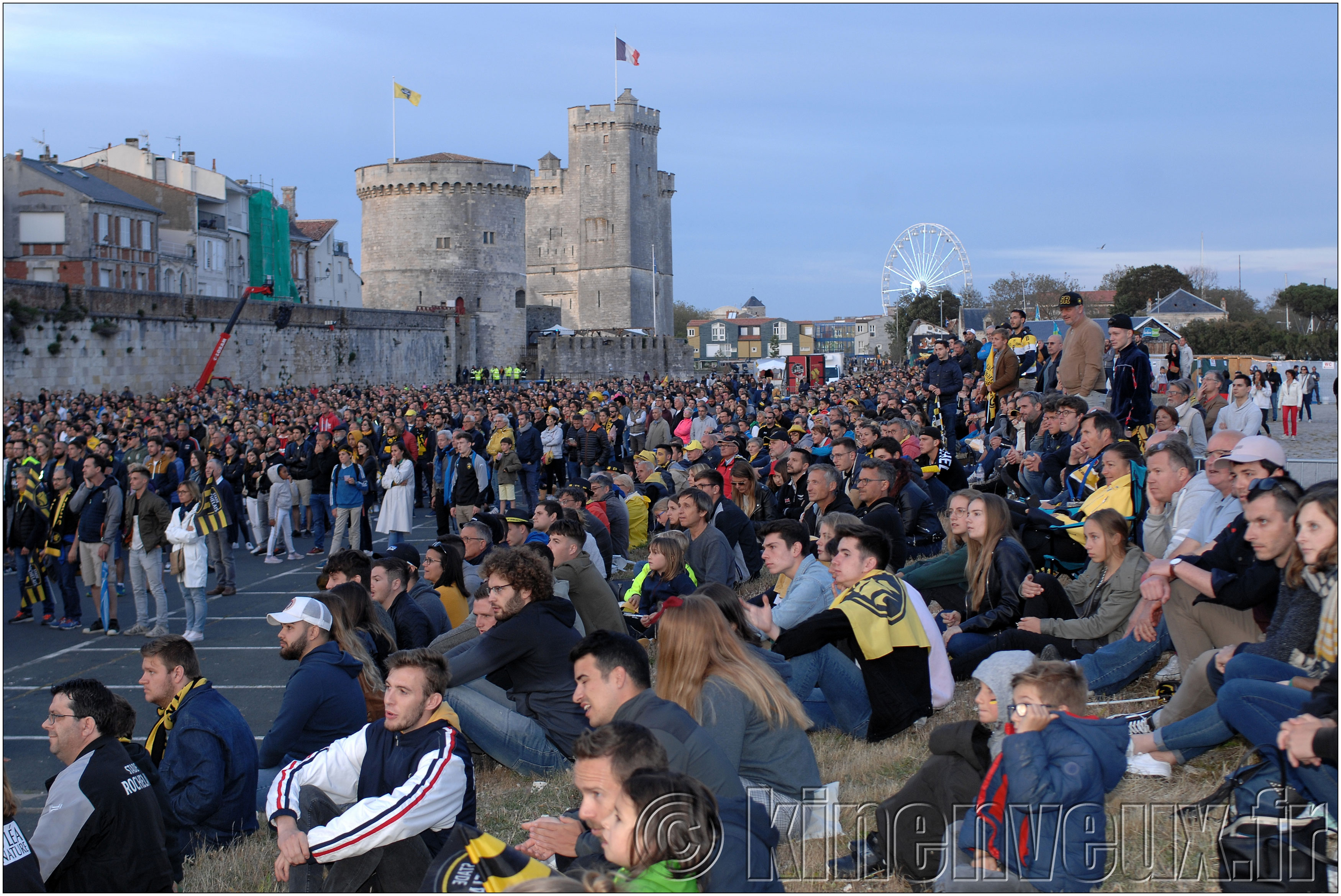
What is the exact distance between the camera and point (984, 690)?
413 cm

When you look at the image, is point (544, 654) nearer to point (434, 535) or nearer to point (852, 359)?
point (434, 535)

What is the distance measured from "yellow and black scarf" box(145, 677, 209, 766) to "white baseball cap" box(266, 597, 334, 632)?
1.34 ft

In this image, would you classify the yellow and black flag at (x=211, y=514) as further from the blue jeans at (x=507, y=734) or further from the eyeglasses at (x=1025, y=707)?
the eyeglasses at (x=1025, y=707)

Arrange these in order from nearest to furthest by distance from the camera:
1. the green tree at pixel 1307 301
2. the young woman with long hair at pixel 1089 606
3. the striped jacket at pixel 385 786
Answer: the striped jacket at pixel 385 786 → the young woman with long hair at pixel 1089 606 → the green tree at pixel 1307 301

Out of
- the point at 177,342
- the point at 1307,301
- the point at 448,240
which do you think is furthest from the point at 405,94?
the point at 1307,301

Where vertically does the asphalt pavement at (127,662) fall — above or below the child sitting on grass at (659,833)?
below

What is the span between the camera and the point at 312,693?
4719mm

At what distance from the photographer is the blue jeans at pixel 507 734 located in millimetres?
5441

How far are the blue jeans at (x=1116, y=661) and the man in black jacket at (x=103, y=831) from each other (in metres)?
4.21

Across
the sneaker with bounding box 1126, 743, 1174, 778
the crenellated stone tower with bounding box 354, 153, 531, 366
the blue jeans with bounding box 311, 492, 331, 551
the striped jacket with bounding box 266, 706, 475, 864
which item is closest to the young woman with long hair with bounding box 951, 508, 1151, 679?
the sneaker with bounding box 1126, 743, 1174, 778

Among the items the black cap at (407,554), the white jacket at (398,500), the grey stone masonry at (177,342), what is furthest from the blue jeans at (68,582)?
the grey stone masonry at (177,342)

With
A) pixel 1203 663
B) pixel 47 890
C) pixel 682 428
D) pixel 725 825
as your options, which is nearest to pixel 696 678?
pixel 725 825

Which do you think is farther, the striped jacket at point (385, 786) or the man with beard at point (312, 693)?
the man with beard at point (312, 693)

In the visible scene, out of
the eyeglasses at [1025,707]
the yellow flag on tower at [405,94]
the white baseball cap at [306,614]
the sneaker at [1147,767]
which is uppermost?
the yellow flag on tower at [405,94]
